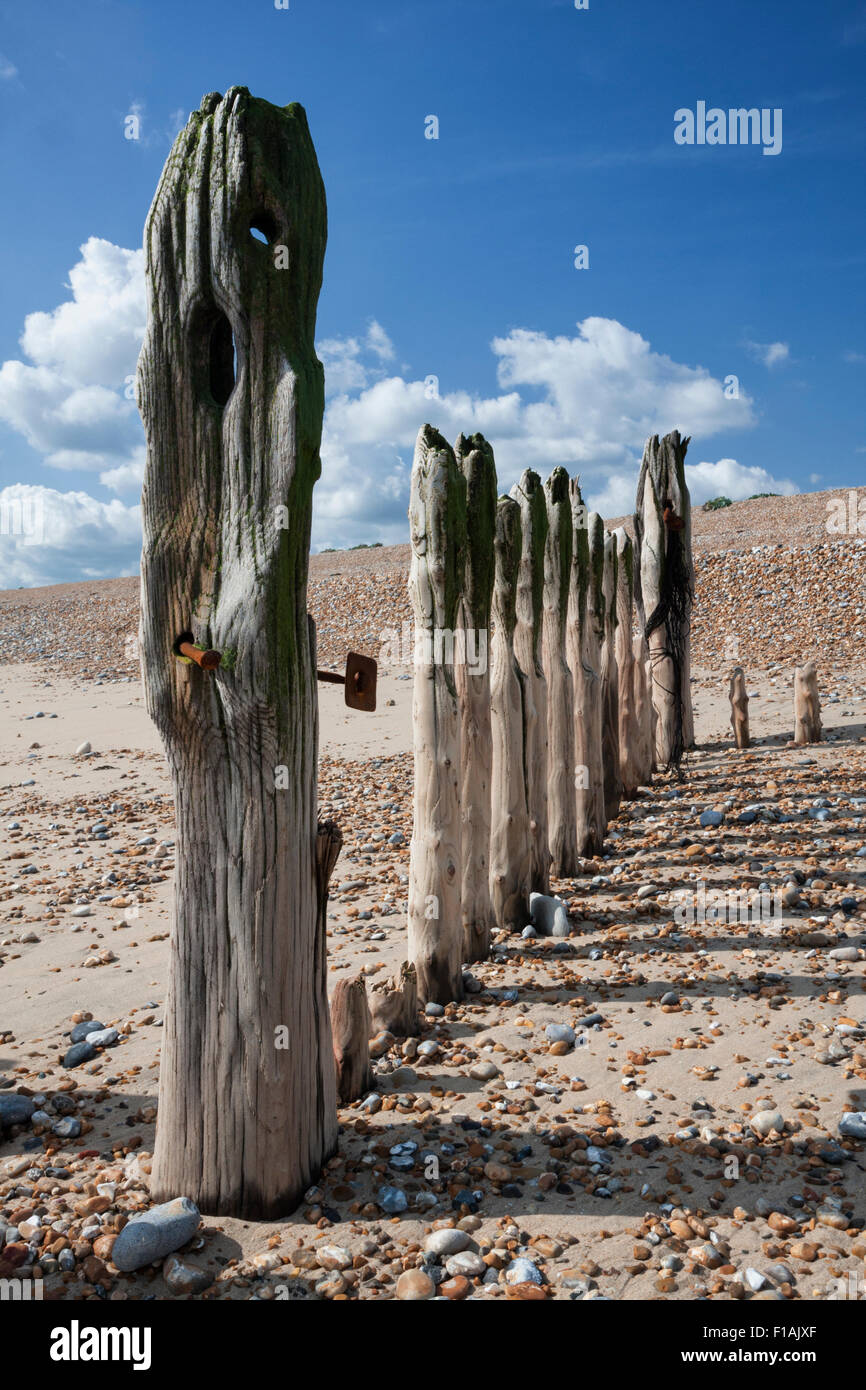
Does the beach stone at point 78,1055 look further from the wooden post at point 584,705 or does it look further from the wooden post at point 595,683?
the wooden post at point 595,683

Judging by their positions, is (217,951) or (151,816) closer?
(217,951)

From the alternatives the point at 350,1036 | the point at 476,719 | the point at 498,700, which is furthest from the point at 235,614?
the point at 498,700

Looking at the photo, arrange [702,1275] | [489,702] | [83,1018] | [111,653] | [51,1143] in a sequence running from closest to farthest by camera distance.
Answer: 1. [702,1275]
2. [51,1143]
3. [83,1018]
4. [489,702]
5. [111,653]

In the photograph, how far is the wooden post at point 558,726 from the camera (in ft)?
Result: 25.1

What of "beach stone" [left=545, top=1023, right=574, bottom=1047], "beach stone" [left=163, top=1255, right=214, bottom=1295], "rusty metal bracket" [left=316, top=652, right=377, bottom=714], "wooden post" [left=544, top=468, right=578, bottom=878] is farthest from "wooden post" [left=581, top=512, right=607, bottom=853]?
"beach stone" [left=163, top=1255, right=214, bottom=1295]

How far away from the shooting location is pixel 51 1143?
4008 millimetres

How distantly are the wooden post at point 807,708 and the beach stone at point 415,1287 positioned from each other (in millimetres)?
10015

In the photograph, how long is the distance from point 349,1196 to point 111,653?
27.4 meters

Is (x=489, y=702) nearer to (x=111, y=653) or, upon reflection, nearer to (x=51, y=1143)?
(x=51, y=1143)

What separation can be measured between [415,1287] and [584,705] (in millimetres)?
5891

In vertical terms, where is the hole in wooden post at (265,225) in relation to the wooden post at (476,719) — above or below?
above

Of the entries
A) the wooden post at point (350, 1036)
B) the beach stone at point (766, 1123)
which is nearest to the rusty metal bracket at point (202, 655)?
the wooden post at point (350, 1036)

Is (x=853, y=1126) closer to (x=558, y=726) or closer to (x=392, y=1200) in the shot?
(x=392, y=1200)

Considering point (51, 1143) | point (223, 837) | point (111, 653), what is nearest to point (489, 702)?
point (223, 837)
